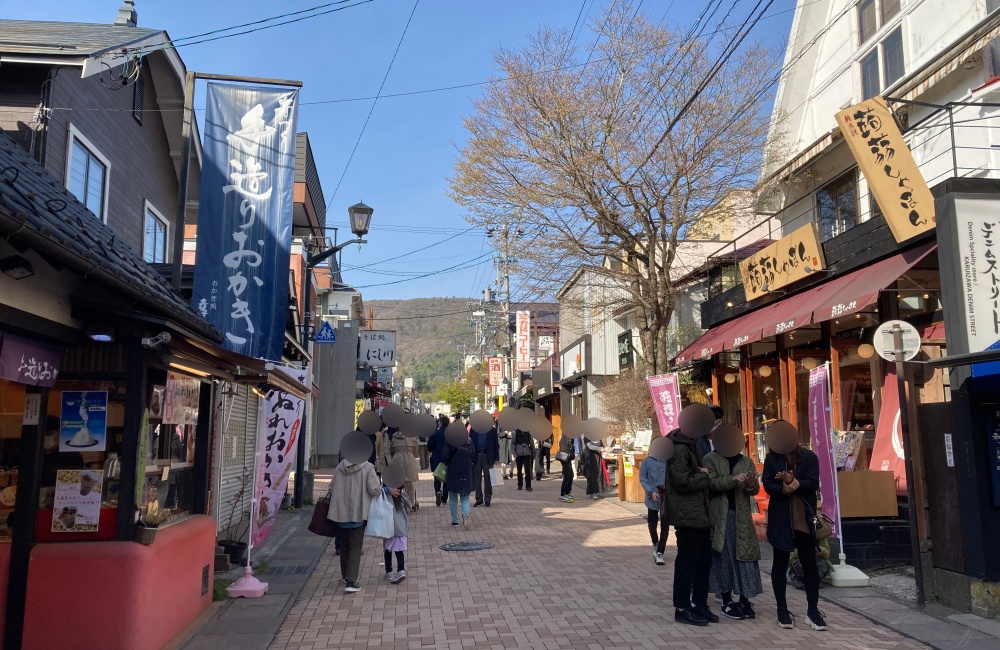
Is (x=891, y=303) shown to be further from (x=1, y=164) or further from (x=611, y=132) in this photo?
(x=1, y=164)

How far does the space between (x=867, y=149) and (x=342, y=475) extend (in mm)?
7786

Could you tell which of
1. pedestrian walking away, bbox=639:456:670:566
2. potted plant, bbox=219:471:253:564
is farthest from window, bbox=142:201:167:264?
pedestrian walking away, bbox=639:456:670:566

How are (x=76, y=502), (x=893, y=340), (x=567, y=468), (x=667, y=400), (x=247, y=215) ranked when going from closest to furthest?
1. (x=76, y=502)
2. (x=893, y=340)
3. (x=247, y=215)
4. (x=667, y=400)
5. (x=567, y=468)

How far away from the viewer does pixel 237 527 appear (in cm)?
1186

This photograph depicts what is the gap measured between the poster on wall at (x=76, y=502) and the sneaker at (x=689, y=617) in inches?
206

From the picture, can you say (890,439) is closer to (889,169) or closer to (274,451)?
(889,169)

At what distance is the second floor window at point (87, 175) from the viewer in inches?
396

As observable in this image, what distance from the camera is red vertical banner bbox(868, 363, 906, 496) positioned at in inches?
388

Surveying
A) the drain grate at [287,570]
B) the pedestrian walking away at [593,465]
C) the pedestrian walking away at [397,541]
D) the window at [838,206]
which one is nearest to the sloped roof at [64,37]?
the pedestrian walking away at [397,541]

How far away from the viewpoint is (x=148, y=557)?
19.3 ft

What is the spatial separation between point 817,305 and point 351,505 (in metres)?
7.46

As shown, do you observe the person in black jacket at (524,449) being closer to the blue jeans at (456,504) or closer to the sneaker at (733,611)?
the blue jeans at (456,504)

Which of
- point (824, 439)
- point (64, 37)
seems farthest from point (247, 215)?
point (824, 439)

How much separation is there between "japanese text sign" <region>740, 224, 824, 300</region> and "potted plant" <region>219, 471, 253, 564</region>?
9.79 metres
